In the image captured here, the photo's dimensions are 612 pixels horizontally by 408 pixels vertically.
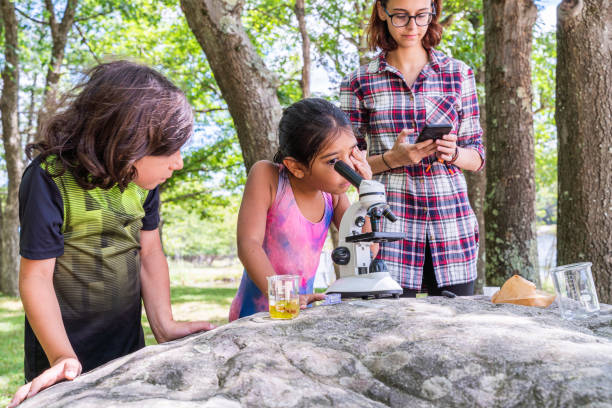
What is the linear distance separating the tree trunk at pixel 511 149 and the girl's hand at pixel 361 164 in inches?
113

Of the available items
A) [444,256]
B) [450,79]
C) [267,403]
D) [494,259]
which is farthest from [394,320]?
[494,259]

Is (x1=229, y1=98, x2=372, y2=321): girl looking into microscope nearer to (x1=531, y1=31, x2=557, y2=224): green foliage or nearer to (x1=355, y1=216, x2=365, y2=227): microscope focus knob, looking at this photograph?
(x1=355, y1=216, x2=365, y2=227): microscope focus knob

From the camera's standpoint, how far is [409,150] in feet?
8.68

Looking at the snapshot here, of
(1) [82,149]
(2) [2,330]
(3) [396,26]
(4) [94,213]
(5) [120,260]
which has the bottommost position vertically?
(2) [2,330]

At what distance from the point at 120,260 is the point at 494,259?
3808mm

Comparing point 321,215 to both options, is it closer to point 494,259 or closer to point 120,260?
point 120,260

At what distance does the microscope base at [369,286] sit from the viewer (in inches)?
87.0

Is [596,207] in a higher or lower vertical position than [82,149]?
lower

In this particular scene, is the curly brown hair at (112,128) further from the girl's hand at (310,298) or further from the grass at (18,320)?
the grass at (18,320)

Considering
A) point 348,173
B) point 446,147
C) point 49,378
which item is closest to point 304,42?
point 446,147

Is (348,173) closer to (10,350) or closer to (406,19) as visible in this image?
(406,19)

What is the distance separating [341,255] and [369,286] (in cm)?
16

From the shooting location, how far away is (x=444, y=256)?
108 inches

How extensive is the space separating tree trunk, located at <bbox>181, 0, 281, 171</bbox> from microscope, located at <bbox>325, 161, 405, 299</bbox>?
8.14 ft
